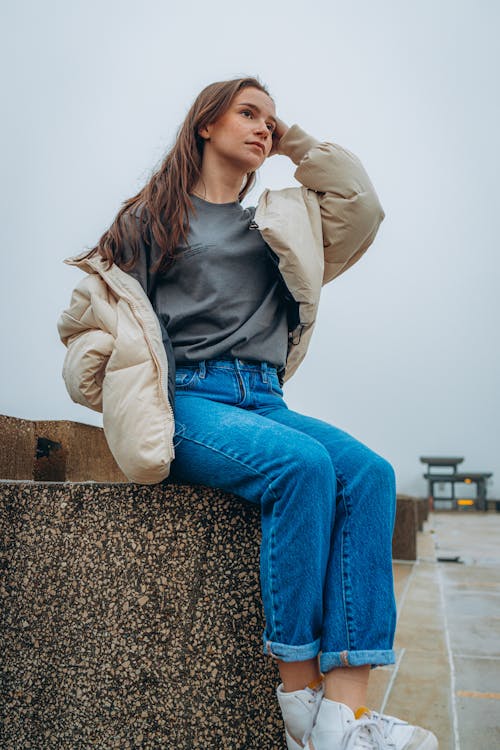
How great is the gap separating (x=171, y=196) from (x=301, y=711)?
141cm

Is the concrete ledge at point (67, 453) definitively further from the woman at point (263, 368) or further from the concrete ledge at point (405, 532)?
the concrete ledge at point (405, 532)

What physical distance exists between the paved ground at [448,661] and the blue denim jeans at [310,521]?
2.92 ft

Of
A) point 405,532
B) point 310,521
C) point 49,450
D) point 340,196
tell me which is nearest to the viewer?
point 310,521

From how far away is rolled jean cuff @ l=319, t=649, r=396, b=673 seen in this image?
1.41 meters

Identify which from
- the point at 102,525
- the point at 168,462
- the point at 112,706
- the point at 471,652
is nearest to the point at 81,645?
the point at 112,706

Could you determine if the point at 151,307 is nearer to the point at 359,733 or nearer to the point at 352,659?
the point at 352,659

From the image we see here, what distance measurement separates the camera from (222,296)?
1.89 meters

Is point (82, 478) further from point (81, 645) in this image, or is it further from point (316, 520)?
point (316, 520)

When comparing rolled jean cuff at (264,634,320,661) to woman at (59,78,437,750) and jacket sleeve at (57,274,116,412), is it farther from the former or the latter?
jacket sleeve at (57,274,116,412)

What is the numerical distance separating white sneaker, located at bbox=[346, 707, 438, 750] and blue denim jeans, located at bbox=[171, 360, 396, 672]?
0.35 feet

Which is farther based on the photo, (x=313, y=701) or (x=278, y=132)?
(x=278, y=132)

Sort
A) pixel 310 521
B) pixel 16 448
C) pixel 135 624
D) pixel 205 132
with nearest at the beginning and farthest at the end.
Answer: pixel 310 521 → pixel 135 624 → pixel 205 132 → pixel 16 448

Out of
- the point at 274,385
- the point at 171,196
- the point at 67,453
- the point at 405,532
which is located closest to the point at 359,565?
the point at 274,385

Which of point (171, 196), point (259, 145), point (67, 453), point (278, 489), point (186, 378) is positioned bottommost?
→ point (67, 453)
